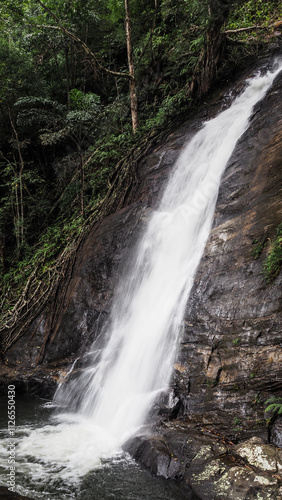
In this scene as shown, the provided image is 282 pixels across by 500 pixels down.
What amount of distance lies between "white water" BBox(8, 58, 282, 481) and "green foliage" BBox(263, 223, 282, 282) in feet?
4.89

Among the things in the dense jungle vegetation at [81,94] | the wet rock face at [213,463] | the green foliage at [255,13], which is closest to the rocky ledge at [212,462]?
the wet rock face at [213,463]

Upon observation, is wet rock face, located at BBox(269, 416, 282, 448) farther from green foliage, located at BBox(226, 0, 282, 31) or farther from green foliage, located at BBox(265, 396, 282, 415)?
green foliage, located at BBox(226, 0, 282, 31)

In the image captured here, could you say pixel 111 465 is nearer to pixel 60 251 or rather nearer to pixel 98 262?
pixel 98 262

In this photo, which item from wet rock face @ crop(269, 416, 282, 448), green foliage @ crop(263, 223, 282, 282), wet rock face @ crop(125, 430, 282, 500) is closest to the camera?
wet rock face @ crop(125, 430, 282, 500)

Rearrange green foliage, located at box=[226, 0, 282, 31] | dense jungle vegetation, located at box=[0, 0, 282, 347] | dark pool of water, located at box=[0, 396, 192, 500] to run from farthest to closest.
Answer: green foliage, located at box=[226, 0, 282, 31]
dense jungle vegetation, located at box=[0, 0, 282, 347]
dark pool of water, located at box=[0, 396, 192, 500]

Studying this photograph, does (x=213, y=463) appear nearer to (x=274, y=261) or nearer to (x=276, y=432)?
(x=276, y=432)

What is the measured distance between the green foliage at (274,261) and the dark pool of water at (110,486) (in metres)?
2.95

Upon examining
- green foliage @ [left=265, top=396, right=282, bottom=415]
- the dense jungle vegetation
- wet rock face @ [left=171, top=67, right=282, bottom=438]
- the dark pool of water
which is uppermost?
the dense jungle vegetation

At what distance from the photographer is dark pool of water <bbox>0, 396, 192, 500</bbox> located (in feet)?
13.1

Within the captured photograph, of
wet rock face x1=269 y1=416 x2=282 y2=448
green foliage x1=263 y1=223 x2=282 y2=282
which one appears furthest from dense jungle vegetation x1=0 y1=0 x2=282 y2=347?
wet rock face x1=269 y1=416 x2=282 y2=448

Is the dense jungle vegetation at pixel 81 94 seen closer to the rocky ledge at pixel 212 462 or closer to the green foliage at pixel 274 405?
the rocky ledge at pixel 212 462

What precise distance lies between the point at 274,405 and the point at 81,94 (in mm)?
12932

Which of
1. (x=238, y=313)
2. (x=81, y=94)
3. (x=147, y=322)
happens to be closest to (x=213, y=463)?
(x=238, y=313)

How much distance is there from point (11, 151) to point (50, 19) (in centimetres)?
566
